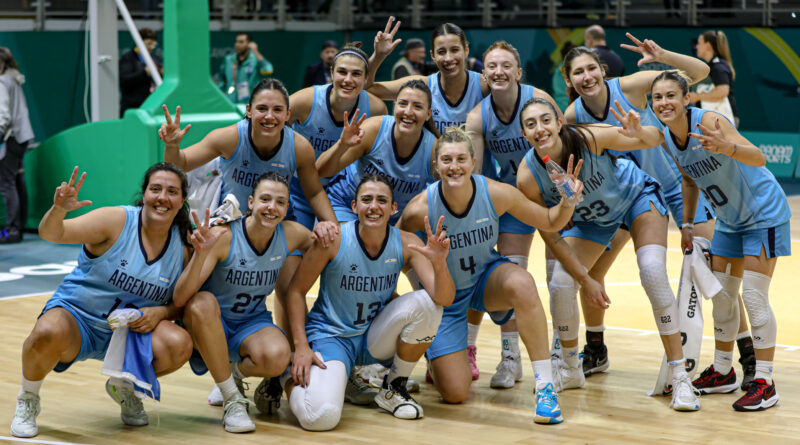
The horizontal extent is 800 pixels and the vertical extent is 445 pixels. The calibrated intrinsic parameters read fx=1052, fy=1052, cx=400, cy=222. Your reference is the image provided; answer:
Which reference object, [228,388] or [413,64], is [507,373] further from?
[413,64]

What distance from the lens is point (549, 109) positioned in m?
4.89

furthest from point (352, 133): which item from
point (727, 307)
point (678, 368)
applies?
point (727, 307)

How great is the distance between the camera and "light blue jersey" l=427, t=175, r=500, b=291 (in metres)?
4.87

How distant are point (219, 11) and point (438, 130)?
1087 centimetres

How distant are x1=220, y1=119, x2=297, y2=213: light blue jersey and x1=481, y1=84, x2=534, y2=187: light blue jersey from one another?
1030 mm

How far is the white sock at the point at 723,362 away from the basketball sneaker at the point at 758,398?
25cm

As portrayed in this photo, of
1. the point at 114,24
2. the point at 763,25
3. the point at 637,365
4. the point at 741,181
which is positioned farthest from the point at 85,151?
the point at 763,25

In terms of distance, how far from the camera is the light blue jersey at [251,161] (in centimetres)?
514

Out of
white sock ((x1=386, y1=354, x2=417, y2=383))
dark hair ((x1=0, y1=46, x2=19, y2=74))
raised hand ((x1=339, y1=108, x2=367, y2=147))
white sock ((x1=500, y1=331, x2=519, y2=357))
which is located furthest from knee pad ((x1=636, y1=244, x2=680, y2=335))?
dark hair ((x1=0, y1=46, x2=19, y2=74))

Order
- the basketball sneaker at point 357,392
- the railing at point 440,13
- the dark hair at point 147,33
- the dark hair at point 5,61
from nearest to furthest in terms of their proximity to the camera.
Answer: the basketball sneaker at point 357,392 < the dark hair at point 5,61 < the dark hair at point 147,33 < the railing at point 440,13

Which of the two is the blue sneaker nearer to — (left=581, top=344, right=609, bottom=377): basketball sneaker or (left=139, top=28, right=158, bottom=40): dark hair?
(left=581, top=344, right=609, bottom=377): basketball sneaker

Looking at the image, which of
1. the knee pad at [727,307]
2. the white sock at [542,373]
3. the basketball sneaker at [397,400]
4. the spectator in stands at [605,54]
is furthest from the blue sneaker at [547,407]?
the spectator in stands at [605,54]

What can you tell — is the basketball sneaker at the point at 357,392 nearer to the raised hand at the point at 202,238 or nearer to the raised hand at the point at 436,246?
the raised hand at the point at 436,246

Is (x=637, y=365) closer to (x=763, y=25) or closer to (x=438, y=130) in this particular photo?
(x=438, y=130)
